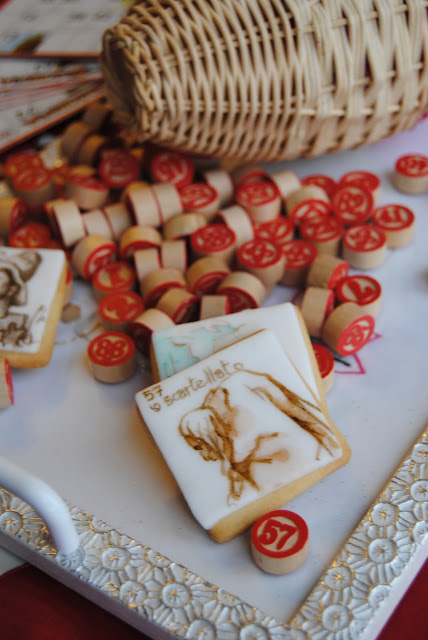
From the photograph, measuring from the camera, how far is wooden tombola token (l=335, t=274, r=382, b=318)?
89 centimetres

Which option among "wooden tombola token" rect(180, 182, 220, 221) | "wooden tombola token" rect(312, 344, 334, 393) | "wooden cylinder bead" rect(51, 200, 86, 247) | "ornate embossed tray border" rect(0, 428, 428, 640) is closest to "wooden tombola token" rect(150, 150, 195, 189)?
"wooden tombola token" rect(180, 182, 220, 221)

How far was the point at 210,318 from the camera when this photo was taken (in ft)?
2.75

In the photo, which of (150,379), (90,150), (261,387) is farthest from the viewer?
(90,150)

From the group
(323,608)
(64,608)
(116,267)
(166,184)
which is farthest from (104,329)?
(323,608)

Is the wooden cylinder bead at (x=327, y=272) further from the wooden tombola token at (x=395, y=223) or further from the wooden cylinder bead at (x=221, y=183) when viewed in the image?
the wooden cylinder bead at (x=221, y=183)

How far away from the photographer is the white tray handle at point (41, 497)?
59 centimetres

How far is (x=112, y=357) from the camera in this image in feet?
2.80

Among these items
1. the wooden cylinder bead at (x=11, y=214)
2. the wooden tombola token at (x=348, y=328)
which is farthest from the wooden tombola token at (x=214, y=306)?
the wooden cylinder bead at (x=11, y=214)

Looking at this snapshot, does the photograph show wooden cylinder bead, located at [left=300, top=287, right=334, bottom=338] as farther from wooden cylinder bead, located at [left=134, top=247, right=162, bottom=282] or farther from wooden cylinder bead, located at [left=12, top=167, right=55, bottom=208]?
wooden cylinder bead, located at [left=12, top=167, right=55, bottom=208]

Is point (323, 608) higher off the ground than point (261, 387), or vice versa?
point (261, 387)

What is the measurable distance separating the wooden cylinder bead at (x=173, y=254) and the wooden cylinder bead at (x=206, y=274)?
1.0 inches

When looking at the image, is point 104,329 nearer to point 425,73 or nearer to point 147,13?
point 147,13

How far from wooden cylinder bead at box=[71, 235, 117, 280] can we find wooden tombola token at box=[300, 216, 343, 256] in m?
0.26

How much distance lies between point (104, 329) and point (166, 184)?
23 centimetres
